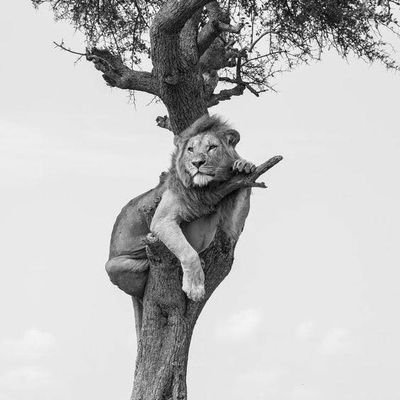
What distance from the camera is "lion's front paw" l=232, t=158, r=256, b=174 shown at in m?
10.4

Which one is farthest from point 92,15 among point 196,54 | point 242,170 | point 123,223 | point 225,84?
point 242,170

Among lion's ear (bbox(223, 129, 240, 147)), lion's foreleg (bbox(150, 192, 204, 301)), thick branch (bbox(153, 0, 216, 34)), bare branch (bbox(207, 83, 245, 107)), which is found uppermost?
bare branch (bbox(207, 83, 245, 107))

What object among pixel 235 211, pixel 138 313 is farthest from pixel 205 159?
pixel 138 313

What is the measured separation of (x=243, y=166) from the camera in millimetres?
10375

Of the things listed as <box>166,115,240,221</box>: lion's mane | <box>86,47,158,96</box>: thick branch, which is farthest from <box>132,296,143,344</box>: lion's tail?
<box>86,47,158,96</box>: thick branch

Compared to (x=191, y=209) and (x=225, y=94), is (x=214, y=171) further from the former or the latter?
(x=225, y=94)

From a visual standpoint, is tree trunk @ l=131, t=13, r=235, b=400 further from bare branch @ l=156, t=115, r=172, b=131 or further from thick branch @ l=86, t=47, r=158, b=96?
bare branch @ l=156, t=115, r=172, b=131

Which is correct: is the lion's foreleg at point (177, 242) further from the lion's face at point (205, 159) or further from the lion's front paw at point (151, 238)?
the lion's face at point (205, 159)

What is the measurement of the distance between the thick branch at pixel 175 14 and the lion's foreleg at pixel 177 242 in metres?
1.88

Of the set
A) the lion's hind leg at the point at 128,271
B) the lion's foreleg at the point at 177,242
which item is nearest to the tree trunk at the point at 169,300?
the lion's hind leg at the point at 128,271

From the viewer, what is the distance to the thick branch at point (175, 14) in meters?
11.3

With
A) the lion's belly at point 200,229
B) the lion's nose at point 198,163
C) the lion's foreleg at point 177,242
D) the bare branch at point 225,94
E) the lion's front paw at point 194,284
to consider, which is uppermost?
the bare branch at point 225,94

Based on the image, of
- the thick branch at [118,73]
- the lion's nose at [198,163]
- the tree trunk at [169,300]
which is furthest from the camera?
the thick branch at [118,73]

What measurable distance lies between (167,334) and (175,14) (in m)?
3.47
